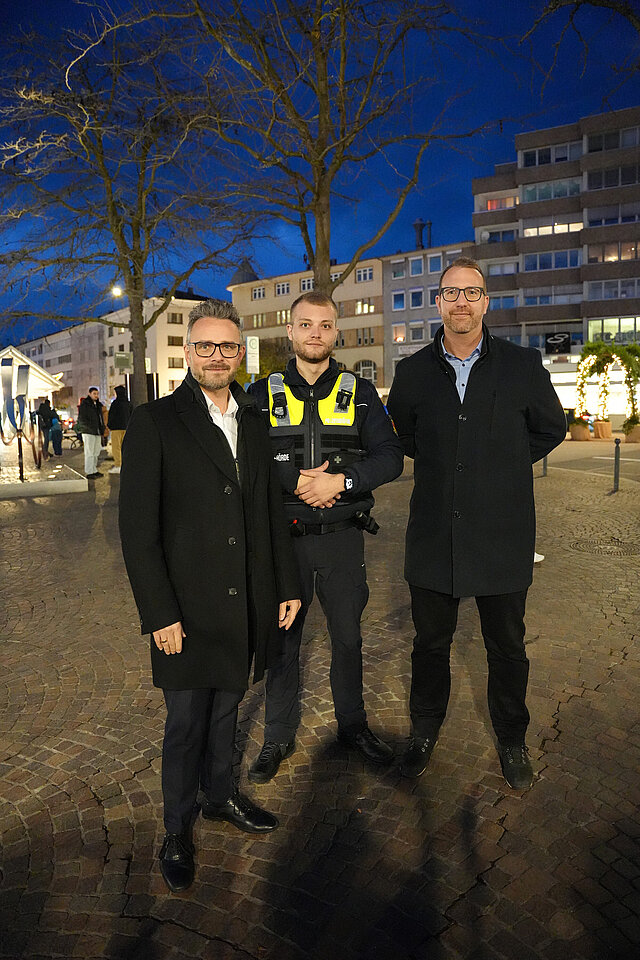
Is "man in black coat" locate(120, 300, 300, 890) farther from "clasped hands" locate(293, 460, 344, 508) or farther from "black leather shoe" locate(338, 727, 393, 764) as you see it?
"black leather shoe" locate(338, 727, 393, 764)

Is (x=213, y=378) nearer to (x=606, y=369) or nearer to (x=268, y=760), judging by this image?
(x=268, y=760)

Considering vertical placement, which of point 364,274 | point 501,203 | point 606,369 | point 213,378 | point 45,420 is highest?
point 501,203

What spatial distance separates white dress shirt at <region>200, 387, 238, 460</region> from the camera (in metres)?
2.76

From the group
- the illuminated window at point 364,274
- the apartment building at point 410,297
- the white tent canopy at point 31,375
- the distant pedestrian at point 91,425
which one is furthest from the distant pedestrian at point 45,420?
the illuminated window at point 364,274

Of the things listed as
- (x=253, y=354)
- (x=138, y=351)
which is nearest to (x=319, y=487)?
(x=253, y=354)

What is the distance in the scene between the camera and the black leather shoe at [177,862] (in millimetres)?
2576

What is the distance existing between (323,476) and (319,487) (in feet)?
0.20

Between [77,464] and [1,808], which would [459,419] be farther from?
[77,464]

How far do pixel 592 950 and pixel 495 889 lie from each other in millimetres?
373

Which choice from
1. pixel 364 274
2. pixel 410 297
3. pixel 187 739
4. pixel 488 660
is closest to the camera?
pixel 187 739

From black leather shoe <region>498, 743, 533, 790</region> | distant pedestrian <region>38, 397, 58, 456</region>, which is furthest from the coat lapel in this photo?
distant pedestrian <region>38, 397, 58, 456</region>

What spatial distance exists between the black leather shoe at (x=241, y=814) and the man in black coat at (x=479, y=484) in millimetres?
746

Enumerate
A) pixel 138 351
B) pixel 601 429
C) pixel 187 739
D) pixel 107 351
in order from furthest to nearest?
1. pixel 107 351
2. pixel 601 429
3. pixel 138 351
4. pixel 187 739

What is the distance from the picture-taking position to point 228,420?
2807mm
